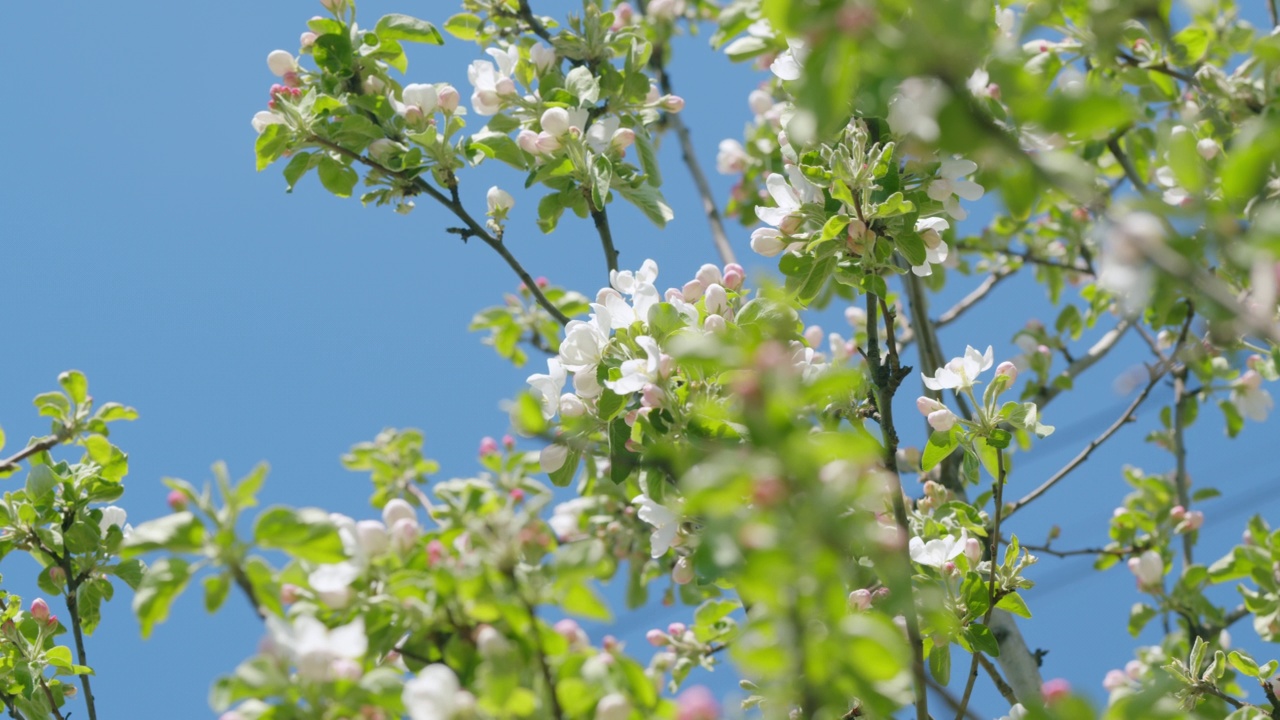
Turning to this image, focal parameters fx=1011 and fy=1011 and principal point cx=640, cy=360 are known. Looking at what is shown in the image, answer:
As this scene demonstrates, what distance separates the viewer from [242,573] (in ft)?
3.69

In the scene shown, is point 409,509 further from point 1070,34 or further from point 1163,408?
point 1163,408

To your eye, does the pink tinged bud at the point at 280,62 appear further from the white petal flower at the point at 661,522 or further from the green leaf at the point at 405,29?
the white petal flower at the point at 661,522

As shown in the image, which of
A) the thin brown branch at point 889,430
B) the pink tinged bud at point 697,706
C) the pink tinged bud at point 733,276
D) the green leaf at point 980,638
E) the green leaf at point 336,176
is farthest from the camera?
the green leaf at point 336,176

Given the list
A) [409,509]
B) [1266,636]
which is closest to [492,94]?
[409,509]

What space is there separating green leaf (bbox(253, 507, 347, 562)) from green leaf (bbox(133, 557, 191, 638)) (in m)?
0.09

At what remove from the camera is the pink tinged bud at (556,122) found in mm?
2343

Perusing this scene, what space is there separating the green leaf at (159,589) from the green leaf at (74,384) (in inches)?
68.4

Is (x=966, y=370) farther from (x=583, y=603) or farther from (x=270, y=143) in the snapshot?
(x=270, y=143)

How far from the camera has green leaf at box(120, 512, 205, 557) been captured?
1.08 m

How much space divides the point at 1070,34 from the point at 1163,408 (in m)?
1.65

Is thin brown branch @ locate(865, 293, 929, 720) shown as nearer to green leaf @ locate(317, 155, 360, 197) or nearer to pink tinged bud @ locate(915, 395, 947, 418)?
pink tinged bud @ locate(915, 395, 947, 418)

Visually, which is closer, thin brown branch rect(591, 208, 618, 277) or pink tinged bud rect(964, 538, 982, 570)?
pink tinged bud rect(964, 538, 982, 570)

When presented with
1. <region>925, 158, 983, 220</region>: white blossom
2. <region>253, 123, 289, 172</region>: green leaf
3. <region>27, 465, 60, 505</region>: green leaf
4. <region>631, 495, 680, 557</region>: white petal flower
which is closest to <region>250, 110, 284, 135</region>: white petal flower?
<region>253, 123, 289, 172</region>: green leaf

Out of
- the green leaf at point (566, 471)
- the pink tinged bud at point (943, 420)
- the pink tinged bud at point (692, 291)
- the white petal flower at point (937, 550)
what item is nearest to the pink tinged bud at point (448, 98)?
the pink tinged bud at point (692, 291)
